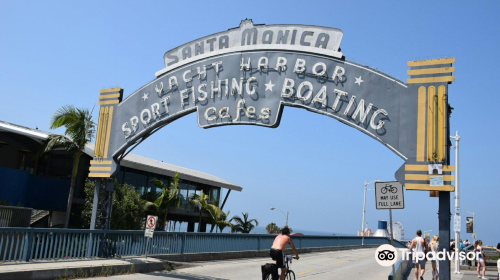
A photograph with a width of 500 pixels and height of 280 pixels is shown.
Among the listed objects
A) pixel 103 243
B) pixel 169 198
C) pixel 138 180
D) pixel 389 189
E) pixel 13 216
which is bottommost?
pixel 103 243

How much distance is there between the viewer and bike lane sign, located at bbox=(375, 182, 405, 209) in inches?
473

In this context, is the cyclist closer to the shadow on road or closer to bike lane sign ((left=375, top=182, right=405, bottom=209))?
bike lane sign ((left=375, top=182, right=405, bottom=209))

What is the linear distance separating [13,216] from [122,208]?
6246 millimetres

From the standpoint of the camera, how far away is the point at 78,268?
527 inches

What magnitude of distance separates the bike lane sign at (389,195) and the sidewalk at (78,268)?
856cm

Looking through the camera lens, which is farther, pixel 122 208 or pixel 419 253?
Result: pixel 122 208

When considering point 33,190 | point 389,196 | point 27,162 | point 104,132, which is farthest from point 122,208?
point 389,196

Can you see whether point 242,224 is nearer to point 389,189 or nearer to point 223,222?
point 223,222

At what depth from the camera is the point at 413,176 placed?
12516 millimetres

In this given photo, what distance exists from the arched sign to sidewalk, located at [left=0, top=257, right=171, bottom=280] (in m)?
4.16

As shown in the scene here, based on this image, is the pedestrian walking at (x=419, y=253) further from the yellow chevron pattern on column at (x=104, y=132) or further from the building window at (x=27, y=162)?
the building window at (x=27, y=162)

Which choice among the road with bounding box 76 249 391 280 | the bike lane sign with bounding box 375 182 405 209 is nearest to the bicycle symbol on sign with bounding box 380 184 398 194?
the bike lane sign with bounding box 375 182 405 209

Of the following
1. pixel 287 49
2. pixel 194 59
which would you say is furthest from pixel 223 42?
pixel 287 49

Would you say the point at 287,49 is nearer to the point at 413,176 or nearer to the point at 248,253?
the point at 413,176
